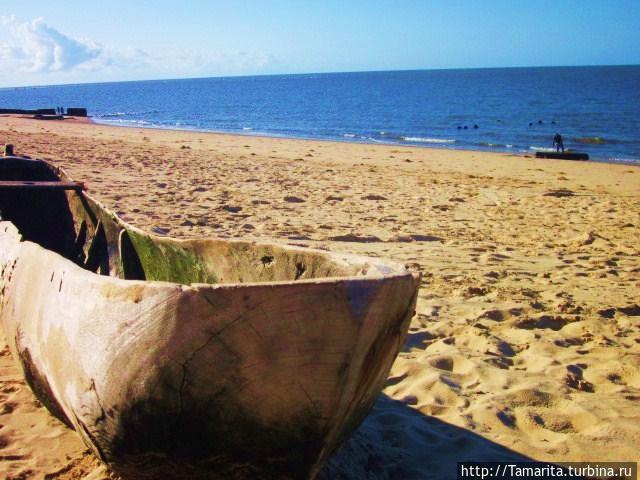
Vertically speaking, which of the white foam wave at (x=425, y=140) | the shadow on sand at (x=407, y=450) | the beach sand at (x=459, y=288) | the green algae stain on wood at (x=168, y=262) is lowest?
the shadow on sand at (x=407, y=450)

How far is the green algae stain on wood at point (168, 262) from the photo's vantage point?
11.5 ft

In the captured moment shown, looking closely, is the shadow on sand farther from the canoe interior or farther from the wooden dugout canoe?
the canoe interior

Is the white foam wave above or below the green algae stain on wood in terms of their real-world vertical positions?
below

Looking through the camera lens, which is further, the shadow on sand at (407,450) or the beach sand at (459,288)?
the beach sand at (459,288)

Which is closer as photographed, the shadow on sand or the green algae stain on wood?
the shadow on sand

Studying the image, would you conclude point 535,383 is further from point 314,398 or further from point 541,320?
point 314,398

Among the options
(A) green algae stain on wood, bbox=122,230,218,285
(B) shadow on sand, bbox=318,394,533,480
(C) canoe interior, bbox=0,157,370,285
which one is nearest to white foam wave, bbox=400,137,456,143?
(C) canoe interior, bbox=0,157,370,285

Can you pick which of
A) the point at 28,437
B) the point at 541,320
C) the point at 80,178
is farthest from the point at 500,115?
the point at 28,437

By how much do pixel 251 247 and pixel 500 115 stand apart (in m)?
37.6

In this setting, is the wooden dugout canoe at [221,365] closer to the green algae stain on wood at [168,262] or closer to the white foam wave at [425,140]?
the green algae stain on wood at [168,262]

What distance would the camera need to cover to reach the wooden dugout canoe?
6.61 ft

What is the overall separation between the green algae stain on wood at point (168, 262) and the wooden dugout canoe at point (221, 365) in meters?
0.92

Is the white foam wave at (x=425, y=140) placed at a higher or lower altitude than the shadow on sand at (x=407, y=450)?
higher

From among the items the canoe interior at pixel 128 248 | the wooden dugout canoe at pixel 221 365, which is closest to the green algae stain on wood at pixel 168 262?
the canoe interior at pixel 128 248
